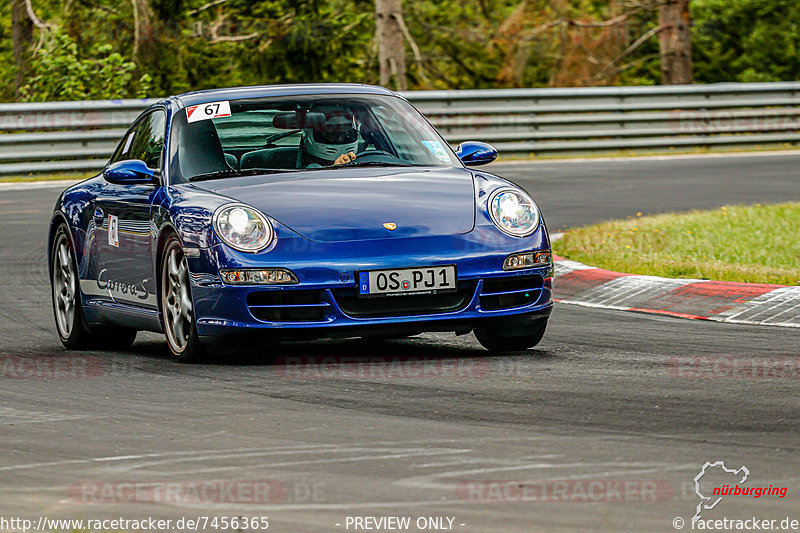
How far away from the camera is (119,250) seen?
844 cm

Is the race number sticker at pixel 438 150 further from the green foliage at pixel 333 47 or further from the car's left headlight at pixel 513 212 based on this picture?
the green foliage at pixel 333 47

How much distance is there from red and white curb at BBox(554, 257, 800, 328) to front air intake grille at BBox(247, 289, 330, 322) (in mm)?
2808

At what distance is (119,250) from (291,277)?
162cm

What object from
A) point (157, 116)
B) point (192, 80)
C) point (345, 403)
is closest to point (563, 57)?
point (192, 80)

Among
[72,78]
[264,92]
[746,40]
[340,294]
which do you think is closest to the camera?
[340,294]

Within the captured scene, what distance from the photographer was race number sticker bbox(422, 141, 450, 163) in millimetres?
8453

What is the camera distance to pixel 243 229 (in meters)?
7.29

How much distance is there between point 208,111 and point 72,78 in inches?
685

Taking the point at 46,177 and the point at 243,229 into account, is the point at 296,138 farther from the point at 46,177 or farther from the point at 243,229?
the point at 46,177

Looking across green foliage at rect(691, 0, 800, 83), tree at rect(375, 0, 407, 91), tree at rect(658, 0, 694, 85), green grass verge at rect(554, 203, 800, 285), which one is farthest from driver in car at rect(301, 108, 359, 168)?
green foliage at rect(691, 0, 800, 83)

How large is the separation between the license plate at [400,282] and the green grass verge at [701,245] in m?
3.47

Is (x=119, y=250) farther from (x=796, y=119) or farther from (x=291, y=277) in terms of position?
(x=796, y=119)

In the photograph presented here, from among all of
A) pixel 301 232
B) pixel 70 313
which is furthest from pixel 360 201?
pixel 70 313

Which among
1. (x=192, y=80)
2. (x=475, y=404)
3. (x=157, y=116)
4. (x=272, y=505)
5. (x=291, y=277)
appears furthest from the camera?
(x=192, y=80)
